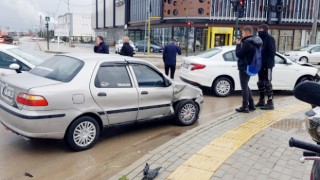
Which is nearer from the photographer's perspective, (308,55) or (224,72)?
(224,72)

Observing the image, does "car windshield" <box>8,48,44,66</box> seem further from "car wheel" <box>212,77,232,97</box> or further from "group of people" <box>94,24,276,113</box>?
"car wheel" <box>212,77,232,97</box>

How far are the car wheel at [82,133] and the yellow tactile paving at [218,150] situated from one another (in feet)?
5.54

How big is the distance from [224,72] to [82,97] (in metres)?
6.04

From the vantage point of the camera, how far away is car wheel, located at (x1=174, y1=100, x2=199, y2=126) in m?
6.88

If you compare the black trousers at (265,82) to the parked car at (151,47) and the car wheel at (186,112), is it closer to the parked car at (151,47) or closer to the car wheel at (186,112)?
the car wheel at (186,112)

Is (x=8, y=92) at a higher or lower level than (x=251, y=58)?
lower

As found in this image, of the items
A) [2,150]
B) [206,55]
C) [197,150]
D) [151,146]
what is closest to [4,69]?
[2,150]

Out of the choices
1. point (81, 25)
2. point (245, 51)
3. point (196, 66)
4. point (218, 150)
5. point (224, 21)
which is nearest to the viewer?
point (218, 150)

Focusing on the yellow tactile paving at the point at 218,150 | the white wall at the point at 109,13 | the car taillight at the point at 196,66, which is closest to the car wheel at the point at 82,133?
the yellow tactile paving at the point at 218,150

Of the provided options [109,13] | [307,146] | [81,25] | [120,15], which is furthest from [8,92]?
[81,25]

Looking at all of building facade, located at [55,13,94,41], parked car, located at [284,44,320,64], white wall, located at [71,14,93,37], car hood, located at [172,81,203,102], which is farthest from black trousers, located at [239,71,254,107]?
white wall, located at [71,14,93,37]

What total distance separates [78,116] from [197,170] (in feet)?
6.73

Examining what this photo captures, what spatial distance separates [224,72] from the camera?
34.3 ft

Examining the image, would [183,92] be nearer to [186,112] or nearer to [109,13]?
[186,112]
